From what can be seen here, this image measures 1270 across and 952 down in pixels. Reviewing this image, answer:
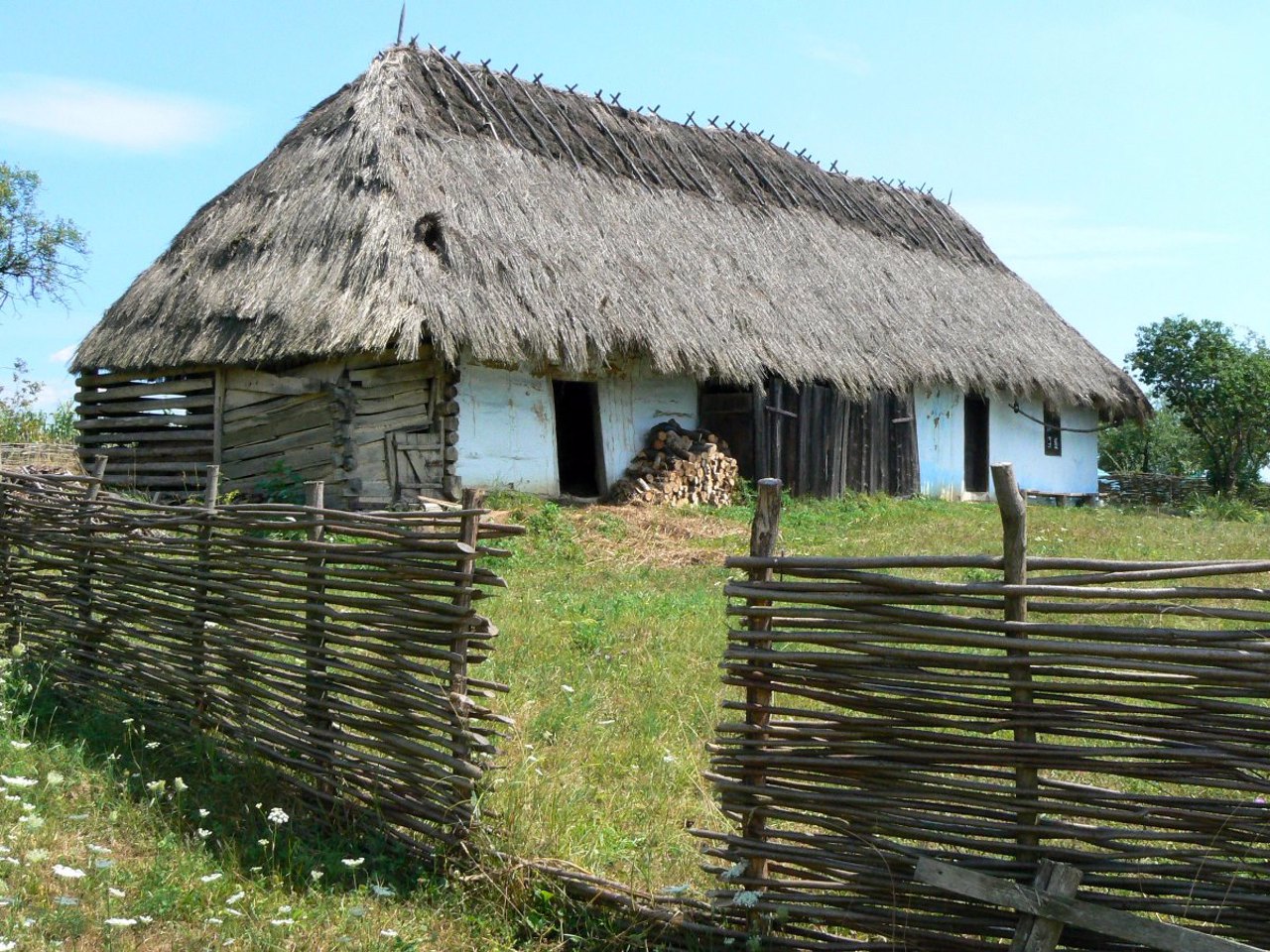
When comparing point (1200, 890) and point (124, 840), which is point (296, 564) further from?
point (1200, 890)

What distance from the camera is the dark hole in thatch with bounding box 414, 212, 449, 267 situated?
37.2ft

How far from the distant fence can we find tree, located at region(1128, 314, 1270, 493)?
1.61 ft

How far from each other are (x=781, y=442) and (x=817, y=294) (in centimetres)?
221

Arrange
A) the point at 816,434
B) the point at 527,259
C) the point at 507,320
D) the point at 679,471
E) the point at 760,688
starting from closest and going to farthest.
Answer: the point at 760,688
the point at 507,320
the point at 527,259
the point at 679,471
the point at 816,434

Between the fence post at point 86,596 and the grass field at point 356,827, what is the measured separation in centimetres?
26

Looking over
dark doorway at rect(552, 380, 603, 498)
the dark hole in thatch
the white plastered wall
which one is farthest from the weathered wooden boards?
dark doorway at rect(552, 380, 603, 498)

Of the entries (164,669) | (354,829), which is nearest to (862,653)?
(354,829)

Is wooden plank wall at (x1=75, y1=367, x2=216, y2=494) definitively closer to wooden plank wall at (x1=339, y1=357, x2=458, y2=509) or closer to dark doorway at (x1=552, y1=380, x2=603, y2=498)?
wooden plank wall at (x1=339, y1=357, x2=458, y2=509)

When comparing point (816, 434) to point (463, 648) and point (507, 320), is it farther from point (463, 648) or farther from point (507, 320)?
point (463, 648)

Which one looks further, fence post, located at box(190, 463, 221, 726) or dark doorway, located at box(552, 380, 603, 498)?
dark doorway, located at box(552, 380, 603, 498)

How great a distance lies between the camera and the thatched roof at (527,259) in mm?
11180

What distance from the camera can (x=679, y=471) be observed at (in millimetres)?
12609

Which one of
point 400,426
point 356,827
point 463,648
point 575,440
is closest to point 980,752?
point 463,648

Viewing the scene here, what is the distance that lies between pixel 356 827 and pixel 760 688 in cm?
162
